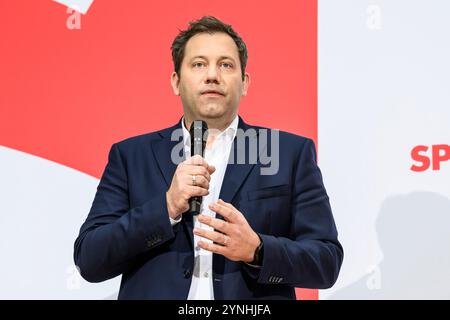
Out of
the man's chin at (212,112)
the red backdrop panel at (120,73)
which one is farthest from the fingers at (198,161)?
the red backdrop panel at (120,73)

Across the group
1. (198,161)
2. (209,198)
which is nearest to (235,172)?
(209,198)

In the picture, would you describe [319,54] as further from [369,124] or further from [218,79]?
[218,79]

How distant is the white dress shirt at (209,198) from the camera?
1.89 m

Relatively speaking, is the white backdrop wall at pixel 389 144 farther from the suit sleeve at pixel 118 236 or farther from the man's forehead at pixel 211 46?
the suit sleeve at pixel 118 236

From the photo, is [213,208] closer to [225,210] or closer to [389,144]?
[225,210]

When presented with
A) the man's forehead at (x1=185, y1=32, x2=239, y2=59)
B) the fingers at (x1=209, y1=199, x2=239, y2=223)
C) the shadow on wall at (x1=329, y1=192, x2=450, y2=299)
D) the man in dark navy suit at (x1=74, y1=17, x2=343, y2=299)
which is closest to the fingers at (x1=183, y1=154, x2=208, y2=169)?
the man in dark navy suit at (x1=74, y1=17, x2=343, y2=299)

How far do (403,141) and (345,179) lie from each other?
1.04ft

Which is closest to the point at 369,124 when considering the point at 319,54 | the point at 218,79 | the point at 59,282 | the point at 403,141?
the point at 403,141

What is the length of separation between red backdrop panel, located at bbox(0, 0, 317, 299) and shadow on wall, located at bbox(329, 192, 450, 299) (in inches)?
21.8

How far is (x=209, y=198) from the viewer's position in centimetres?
202

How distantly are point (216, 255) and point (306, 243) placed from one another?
0.93 feet

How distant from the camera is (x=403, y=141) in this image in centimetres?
279
